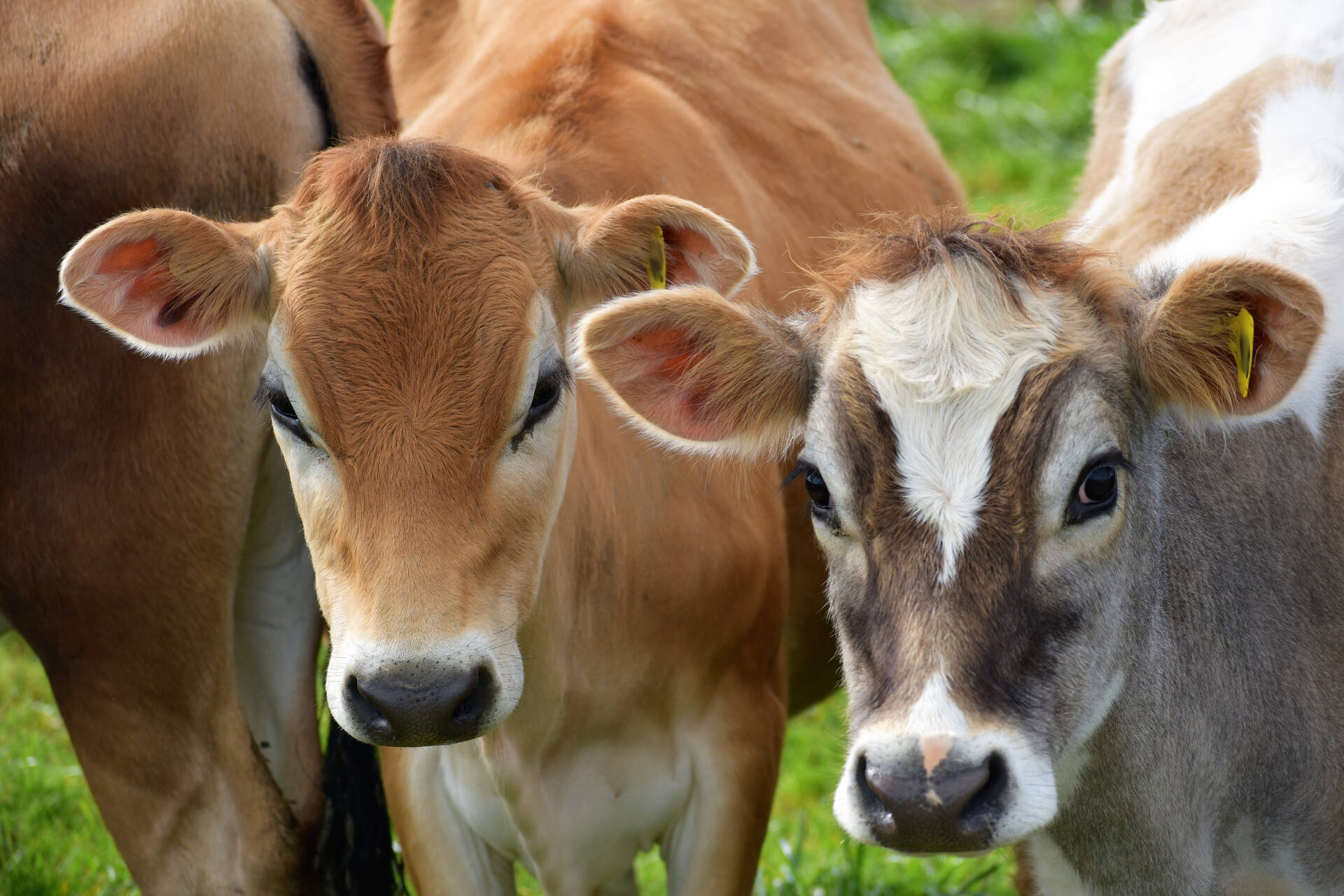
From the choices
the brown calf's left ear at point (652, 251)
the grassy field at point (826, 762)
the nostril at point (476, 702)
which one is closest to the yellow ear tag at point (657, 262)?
the brown calf's left ear at point (652, 251)

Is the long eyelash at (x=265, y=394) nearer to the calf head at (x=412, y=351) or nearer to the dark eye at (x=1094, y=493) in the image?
the calf head at (x=412, y=351)

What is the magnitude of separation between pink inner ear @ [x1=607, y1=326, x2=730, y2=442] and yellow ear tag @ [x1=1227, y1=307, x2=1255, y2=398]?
1015mm

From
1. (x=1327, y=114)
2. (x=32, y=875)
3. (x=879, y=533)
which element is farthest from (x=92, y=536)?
(x=1327, y=114)

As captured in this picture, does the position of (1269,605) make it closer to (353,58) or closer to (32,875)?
(353,58)

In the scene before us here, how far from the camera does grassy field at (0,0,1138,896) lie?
16.0 ft

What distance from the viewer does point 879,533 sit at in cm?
281

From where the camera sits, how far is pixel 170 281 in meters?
3.36

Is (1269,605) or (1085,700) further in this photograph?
(1269,605)

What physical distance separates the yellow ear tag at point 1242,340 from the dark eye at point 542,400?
1351 millimetres

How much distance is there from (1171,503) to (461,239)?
161cm

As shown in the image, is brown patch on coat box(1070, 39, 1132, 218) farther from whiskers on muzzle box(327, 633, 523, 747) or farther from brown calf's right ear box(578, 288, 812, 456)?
whiskers on muzzle box(327, 633, 523, 747)

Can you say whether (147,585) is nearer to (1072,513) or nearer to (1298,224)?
(1072,513)

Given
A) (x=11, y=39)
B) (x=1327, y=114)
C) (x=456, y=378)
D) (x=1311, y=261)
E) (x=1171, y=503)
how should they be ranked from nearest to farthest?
(x=456, y=378) → (x=1171, y=503) → (x=1311, y=261) → (x=11, y=39) → (x=1327, y=114)

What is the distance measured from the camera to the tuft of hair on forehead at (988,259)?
2.98 m
